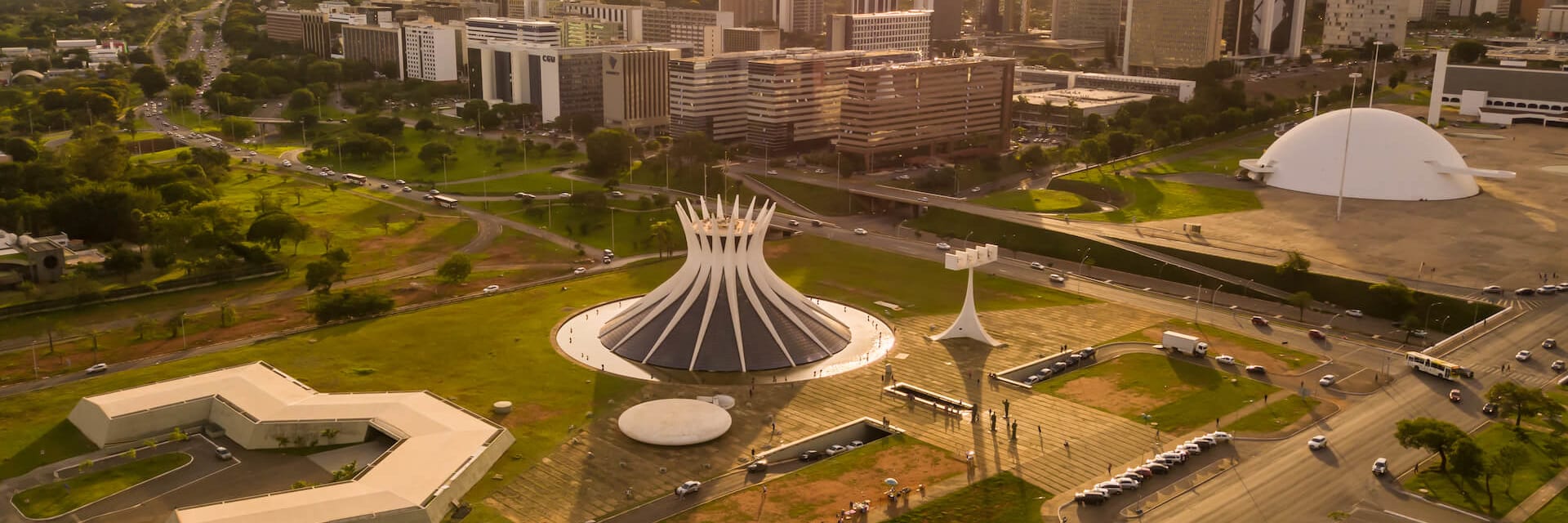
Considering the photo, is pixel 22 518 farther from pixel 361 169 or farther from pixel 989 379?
pixel 361 169

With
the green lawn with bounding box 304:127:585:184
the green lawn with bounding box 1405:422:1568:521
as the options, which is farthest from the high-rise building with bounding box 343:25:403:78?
the green lawn with bounding box 1405:422:1568:521

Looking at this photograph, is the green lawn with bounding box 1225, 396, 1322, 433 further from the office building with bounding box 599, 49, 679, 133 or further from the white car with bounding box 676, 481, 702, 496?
the office building with bounding box 599, 49, 679, 133

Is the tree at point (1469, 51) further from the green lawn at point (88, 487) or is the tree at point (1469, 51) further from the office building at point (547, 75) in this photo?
the green lawn at point (88, 487)

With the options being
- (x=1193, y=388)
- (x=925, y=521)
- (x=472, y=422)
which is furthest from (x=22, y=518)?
(x=1193, y=388)

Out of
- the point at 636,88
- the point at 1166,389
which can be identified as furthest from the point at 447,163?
the point at 1166,389

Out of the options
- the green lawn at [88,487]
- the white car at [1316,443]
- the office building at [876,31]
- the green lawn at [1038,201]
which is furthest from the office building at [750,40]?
the green lawn at [88,487]

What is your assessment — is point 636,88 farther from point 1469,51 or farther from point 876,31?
point 1469,51

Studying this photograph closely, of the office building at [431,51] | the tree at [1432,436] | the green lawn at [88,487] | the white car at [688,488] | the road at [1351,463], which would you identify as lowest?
the green lawn at [88,487]
